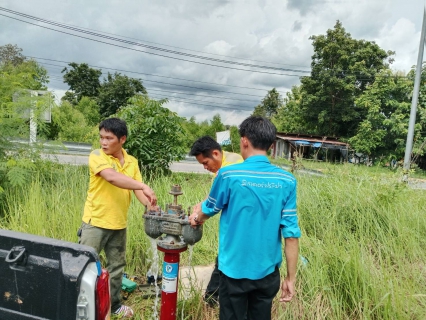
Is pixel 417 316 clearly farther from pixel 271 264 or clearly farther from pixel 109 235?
pixel 109 235

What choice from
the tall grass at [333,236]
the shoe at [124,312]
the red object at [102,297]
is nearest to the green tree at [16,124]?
the tall grass at [333,236]

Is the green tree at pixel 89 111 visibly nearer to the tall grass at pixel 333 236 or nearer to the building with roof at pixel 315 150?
the building with roof at pixel 315 150

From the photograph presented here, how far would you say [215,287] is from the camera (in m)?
2.77

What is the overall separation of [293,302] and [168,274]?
45.6 inches

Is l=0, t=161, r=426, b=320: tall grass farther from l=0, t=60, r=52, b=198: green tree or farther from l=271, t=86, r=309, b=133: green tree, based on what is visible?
l=271, t=86, r=309, b=133: green tree

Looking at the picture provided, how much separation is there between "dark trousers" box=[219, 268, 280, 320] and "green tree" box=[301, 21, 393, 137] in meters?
24.3

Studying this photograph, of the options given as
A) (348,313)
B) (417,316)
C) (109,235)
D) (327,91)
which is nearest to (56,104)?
(109,235)

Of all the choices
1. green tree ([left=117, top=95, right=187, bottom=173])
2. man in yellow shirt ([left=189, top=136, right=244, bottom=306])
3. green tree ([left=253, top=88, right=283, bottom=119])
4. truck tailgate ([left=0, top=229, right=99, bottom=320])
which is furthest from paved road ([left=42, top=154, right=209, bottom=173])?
green tree ([left=253, top=88, right=283, bottom=119])

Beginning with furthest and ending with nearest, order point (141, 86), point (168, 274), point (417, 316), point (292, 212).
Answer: point (141, 86) < point (417, 316) < point (168, 274) < point (292, 212)

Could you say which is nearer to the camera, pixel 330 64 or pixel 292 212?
pixel 292 212

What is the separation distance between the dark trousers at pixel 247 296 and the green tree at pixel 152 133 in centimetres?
495

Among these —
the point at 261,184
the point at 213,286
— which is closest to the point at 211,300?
the point at 213,286

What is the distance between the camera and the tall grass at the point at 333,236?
250cm

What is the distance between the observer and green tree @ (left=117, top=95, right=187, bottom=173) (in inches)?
255
